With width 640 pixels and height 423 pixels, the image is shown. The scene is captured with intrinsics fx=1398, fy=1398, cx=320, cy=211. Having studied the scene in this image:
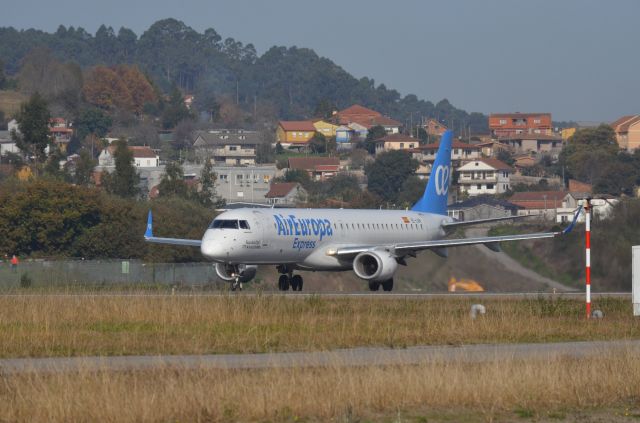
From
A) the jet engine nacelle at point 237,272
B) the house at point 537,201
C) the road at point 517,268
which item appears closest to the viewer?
the jet engine nacelle at point 237,272

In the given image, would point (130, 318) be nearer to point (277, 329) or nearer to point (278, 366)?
point (277, 329)

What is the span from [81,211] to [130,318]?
5827 cm

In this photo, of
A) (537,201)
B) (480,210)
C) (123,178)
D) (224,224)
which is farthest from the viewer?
(537,201)

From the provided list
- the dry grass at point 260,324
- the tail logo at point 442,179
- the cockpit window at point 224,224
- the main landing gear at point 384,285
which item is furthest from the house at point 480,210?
the dry grass at point 260,324

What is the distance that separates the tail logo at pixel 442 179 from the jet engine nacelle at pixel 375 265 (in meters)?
11.1

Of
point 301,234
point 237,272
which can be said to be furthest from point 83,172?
point 237,272

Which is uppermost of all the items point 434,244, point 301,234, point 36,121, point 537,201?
point 36,121

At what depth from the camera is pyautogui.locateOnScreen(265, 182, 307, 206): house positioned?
610 ft

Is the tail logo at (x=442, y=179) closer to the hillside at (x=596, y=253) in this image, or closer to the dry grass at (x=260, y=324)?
the hillside at (x=596, y=253)

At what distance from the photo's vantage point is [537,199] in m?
176

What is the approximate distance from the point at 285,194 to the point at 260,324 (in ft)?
539

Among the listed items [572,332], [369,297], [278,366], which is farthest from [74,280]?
[278,366]

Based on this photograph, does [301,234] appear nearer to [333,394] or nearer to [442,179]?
[442,179]

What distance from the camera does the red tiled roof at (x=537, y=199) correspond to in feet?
562
